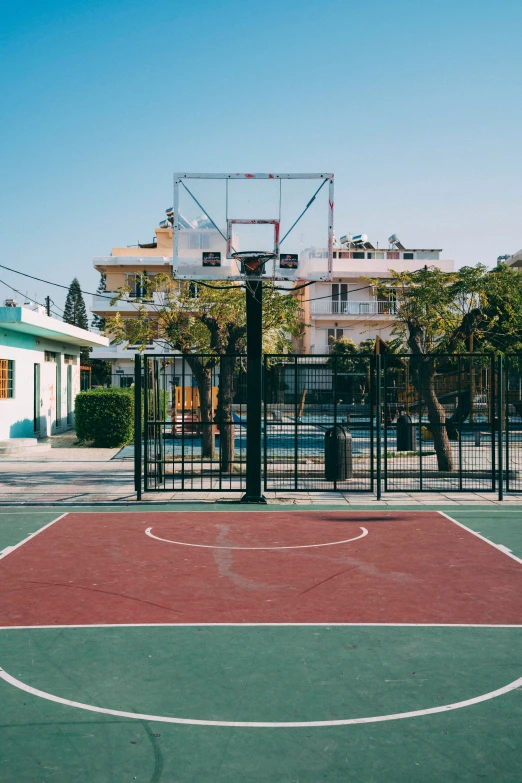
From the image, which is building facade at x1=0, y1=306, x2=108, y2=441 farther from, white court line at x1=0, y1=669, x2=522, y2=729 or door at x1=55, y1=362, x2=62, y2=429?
white court line at x1=0, y1=669, x2=522, y2=729

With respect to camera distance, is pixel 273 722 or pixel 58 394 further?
pixel 58 394

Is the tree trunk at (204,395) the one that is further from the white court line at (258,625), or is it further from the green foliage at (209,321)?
the white court line at (258,625)

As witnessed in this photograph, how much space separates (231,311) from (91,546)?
9.67 m

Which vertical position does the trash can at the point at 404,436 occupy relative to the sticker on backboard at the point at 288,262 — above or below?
below

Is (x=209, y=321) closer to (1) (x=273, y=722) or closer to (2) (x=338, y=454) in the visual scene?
(2) (x=338, y=454)

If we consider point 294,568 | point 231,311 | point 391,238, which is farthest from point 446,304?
point 391,238

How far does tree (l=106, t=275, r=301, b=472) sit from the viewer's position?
18575mm

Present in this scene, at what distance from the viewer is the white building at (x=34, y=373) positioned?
81.4ft

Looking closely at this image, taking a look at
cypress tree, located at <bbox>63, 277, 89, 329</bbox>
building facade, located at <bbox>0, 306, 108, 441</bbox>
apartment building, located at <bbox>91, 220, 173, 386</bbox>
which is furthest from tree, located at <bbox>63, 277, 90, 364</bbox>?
building facade, located at <bbox>0, 306, 108, 441</bbox>

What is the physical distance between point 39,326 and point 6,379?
86.1 inches

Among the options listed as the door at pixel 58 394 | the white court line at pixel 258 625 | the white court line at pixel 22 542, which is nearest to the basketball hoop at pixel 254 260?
the white court line at pixel 22 542

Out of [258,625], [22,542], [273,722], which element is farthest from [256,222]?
[273,722]

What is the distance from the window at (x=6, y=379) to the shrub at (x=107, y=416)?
2.36m

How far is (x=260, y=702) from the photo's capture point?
559 centimetres
